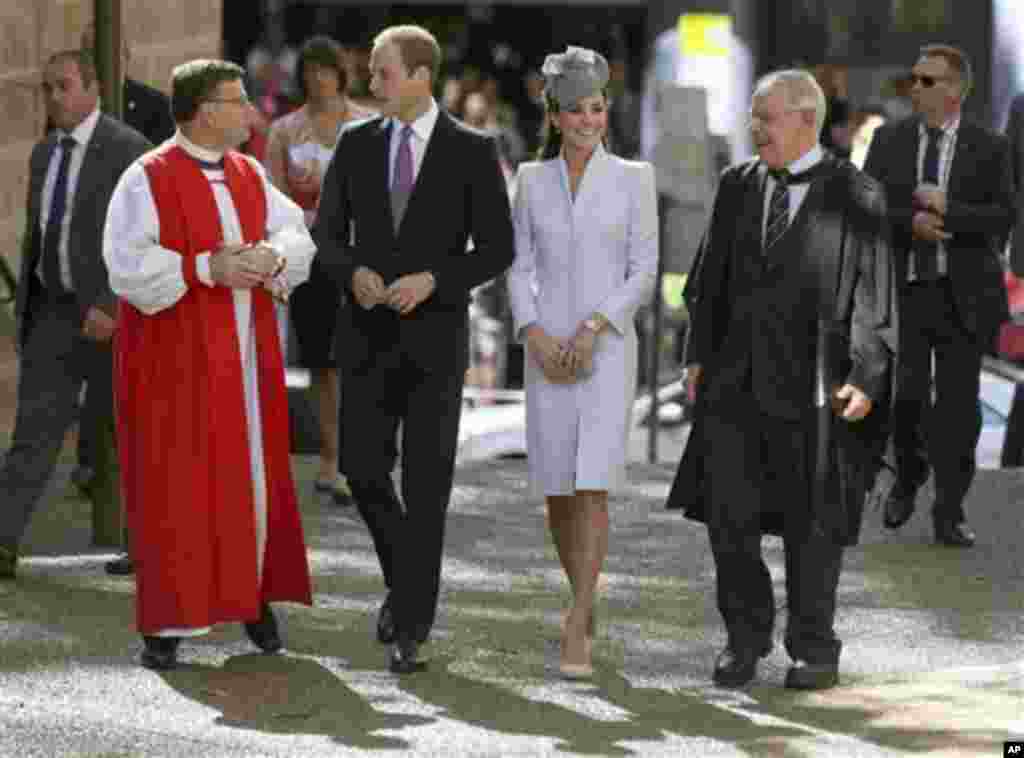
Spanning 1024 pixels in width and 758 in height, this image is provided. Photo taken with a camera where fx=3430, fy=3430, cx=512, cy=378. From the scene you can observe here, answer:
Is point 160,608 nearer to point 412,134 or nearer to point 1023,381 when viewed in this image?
point 412,134

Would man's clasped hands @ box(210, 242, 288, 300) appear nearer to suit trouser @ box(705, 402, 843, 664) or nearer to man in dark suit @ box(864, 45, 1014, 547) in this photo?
suit trouser @ box(705, 402, 843, 664)

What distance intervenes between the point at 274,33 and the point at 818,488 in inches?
1087

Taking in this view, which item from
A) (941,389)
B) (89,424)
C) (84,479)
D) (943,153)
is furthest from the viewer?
(84,479)

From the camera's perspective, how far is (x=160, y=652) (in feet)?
34.8

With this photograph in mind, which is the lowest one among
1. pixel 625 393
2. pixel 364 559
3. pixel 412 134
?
pixel 364 559

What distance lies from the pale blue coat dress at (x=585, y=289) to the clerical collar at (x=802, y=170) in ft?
1.93

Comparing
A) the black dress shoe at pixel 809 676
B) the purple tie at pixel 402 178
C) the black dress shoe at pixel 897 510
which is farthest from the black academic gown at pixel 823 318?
the black dress shoe at pixel 897 510

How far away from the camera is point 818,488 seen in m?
10.3

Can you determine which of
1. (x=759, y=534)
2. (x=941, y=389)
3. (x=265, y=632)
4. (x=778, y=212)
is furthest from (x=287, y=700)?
(x=941, y=389)

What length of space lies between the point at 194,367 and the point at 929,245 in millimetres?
4184

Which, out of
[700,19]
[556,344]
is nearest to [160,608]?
[556,344]

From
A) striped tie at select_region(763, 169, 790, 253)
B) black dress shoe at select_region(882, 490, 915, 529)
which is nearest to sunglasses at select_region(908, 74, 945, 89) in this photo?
black dress shoe at select_region(882, 490, 915, 529)

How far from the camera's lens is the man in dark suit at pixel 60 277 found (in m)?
12.5

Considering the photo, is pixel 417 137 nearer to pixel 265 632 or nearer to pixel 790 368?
pixel 790 368
